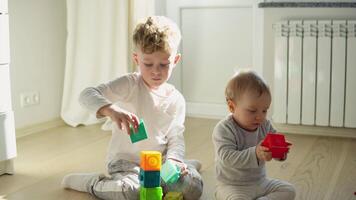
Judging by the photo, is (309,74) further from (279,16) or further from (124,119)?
(124,119)

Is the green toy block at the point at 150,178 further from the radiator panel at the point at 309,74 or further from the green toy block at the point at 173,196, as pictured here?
the radiator panel at the point at 309,74

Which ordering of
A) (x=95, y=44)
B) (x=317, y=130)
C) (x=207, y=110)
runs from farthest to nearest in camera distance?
(x=207, y=110), (x=95, y=44), (x=317, y=130)

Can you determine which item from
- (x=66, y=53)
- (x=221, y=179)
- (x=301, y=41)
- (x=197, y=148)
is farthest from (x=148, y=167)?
(x=66, y=53)

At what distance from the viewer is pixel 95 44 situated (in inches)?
133

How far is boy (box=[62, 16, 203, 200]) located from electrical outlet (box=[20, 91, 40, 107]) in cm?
113

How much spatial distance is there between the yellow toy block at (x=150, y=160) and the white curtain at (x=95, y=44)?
160 centimetres

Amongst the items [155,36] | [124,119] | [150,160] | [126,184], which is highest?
[155,36]

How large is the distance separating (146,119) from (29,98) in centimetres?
135

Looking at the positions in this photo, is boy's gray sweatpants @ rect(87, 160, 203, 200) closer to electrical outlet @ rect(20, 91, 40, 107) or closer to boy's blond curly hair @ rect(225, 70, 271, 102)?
boy's blond curly hair @ rect(225, 70, 271, 102)

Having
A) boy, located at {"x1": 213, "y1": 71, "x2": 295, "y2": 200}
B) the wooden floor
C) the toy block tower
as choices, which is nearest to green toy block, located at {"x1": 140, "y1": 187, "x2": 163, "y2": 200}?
the toy block tower

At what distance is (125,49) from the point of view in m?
3.26

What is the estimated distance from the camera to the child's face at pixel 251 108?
1.77 meters

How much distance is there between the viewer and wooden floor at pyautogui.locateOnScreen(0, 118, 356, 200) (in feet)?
7.01

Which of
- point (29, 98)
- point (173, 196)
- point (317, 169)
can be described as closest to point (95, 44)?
point (29, 98)
